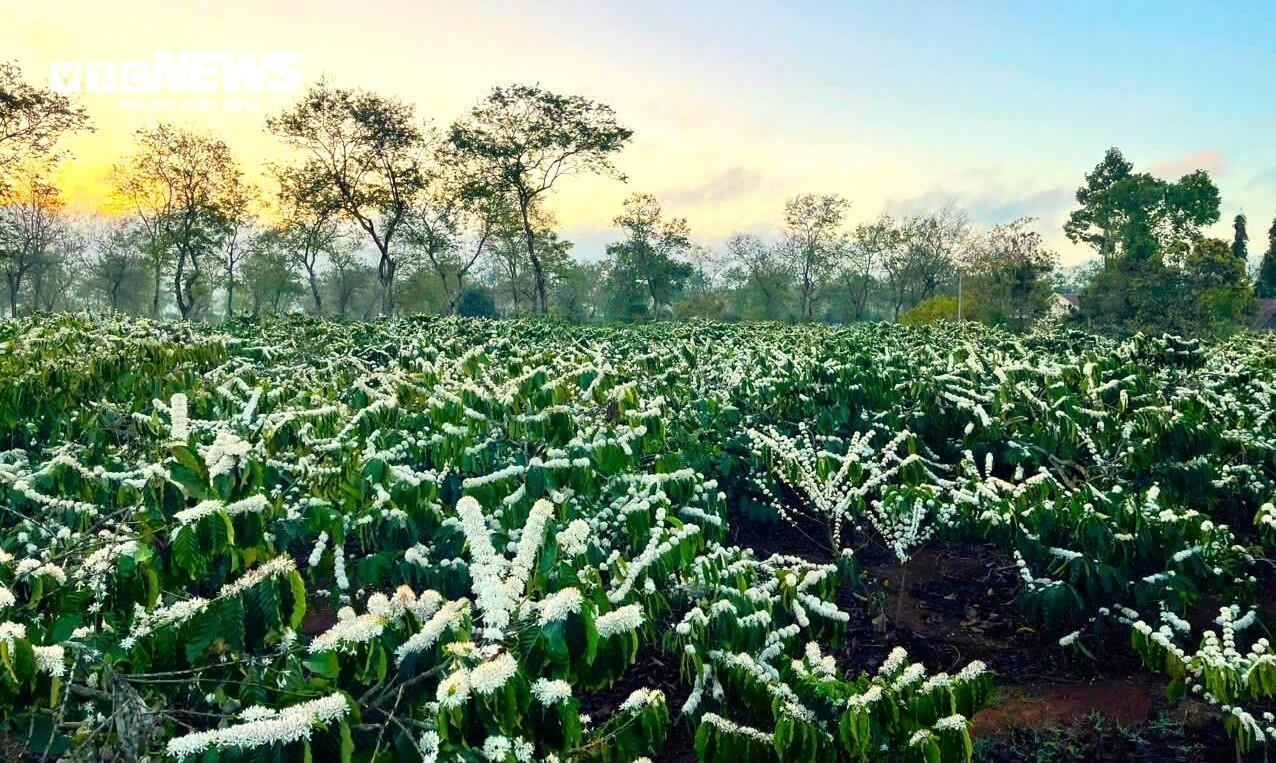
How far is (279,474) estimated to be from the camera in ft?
15.9

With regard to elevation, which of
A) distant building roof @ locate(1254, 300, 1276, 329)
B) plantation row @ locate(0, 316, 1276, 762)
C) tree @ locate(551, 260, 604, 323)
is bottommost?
plantation row @ locate(0, 316, 1276, 762)

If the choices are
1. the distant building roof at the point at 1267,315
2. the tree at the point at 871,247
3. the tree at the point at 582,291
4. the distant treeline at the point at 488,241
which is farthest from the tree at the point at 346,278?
the distant building roof at the point at 1267,315

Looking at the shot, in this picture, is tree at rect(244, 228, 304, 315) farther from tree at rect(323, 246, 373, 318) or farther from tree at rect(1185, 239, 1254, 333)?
tree at rect(1185, 239, 1254, 333)

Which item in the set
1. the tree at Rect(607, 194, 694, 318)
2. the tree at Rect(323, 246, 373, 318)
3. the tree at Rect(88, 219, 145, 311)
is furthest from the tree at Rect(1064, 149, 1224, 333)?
the tree at Rect(88, 219, 145, 311)

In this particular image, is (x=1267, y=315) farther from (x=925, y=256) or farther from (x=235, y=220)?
(x=235, y=220)

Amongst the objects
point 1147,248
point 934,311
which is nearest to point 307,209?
point 934,311

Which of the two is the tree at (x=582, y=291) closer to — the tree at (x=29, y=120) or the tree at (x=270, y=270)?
the tree at (x=270, y=270)

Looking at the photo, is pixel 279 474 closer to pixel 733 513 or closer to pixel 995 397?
pixel 733 513

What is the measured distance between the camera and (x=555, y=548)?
3195 mm

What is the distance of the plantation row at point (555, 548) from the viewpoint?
2473 millimetres

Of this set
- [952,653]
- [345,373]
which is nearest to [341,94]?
[345,373]

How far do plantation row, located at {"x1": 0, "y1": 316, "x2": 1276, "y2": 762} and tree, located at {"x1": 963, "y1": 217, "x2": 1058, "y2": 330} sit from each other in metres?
30.5

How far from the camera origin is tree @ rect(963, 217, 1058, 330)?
4191 centimetres

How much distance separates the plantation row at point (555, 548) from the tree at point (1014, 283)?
1199 inches
